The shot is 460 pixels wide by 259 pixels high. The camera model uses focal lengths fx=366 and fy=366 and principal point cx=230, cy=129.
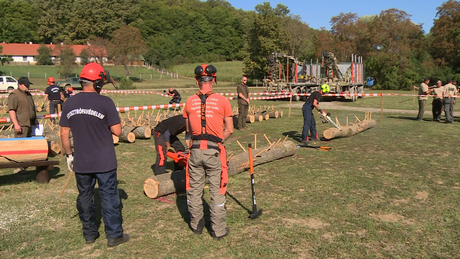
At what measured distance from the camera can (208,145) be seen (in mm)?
4227

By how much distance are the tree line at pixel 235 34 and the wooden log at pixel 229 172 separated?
3516cm

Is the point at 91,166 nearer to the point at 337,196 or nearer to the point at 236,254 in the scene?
the point at 236,254

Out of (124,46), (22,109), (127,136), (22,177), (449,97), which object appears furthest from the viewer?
(124,46)

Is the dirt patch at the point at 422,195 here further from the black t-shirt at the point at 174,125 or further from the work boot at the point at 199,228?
the black t-shirt at the point at 174,125

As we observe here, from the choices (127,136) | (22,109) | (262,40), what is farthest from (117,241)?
(262,40)

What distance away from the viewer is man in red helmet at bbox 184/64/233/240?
13.9 ft

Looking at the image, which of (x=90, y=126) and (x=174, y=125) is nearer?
(x=90, y=126)

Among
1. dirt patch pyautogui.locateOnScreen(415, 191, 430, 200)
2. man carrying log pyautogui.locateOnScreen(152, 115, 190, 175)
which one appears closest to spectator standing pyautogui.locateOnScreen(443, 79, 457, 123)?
dirt patch pyautogui.locateOnScreen(415, 191, 430, 200)

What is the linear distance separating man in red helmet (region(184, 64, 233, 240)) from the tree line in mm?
38915

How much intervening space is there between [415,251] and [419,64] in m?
44.5

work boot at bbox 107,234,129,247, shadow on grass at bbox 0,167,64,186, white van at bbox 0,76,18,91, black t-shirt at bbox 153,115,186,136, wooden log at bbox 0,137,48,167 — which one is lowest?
work boot at bbox 107,234,129,247

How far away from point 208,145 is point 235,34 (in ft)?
307

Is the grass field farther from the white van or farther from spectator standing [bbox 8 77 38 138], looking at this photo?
the white van

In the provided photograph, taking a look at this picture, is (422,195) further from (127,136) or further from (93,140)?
(127,136)
